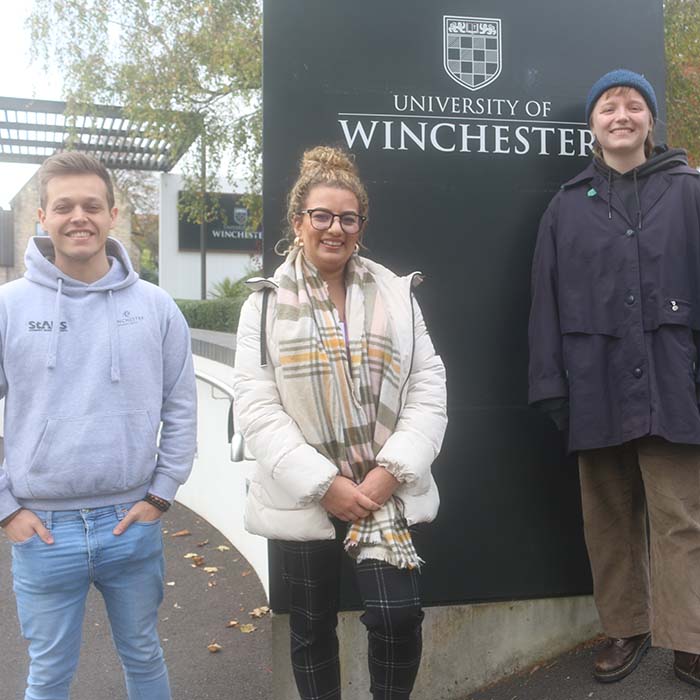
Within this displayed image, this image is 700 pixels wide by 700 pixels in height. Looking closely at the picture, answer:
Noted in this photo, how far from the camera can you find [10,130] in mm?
18766

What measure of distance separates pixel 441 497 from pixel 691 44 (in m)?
10.4

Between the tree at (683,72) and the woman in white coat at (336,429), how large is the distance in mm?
10214

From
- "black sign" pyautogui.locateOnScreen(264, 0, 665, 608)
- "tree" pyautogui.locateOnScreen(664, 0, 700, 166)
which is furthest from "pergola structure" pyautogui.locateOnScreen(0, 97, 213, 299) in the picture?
"black sign" pyautogui.locateOnScreen(264, 0, 665, 608)

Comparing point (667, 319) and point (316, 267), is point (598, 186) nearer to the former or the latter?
point (667, 319)

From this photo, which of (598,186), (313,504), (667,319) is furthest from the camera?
(598,186)

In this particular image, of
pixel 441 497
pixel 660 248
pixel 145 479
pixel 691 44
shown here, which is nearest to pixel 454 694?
pixel 441 497

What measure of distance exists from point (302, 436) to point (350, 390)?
0.63 feet

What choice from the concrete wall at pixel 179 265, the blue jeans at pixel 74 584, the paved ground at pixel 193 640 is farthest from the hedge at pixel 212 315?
the blue jeans at pixel 74 584

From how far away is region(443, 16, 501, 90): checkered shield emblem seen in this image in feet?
10.1

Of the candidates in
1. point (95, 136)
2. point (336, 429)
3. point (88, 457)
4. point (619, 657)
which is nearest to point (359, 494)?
point (336, 429)

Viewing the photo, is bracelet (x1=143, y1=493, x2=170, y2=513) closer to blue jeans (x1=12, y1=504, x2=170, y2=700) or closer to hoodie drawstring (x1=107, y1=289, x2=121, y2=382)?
blue jeans (x1=12, y1=504, x2=170, y2=700)

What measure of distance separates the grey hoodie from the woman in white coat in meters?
0.28

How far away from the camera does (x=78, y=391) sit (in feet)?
7.41

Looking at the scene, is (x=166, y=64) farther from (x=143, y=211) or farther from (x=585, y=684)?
(x=143, y=211)
